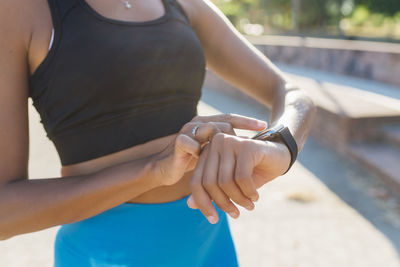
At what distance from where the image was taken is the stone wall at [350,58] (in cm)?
686

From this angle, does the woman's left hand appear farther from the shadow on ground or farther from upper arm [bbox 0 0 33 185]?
the shadow on ground

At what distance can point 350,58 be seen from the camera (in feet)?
25.8

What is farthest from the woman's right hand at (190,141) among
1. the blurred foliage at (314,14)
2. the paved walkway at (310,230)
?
the blurred foliage at (314,14)

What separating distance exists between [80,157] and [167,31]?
498mm

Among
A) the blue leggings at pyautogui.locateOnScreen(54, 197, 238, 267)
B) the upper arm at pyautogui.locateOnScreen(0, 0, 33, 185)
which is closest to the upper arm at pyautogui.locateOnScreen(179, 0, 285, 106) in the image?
the blue leggings at pyautogui.locateOnScreen(54, 197, 238, 267)

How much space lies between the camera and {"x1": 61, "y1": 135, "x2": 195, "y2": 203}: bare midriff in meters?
1.23

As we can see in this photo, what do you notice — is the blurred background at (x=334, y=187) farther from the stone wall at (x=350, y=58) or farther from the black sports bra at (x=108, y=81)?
the black sports bra at (x=108, y=81)

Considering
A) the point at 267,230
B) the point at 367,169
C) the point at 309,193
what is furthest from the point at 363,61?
the point at 267,230

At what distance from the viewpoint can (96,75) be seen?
115cm

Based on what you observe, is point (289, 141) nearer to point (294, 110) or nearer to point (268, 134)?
point (268, 134)

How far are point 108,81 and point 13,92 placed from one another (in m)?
0.27

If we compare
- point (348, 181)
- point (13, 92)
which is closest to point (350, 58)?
point (348, 181)

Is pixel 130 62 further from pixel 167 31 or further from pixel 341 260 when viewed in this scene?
pixel 341 260

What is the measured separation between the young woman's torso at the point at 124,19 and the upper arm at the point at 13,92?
0.18ft
